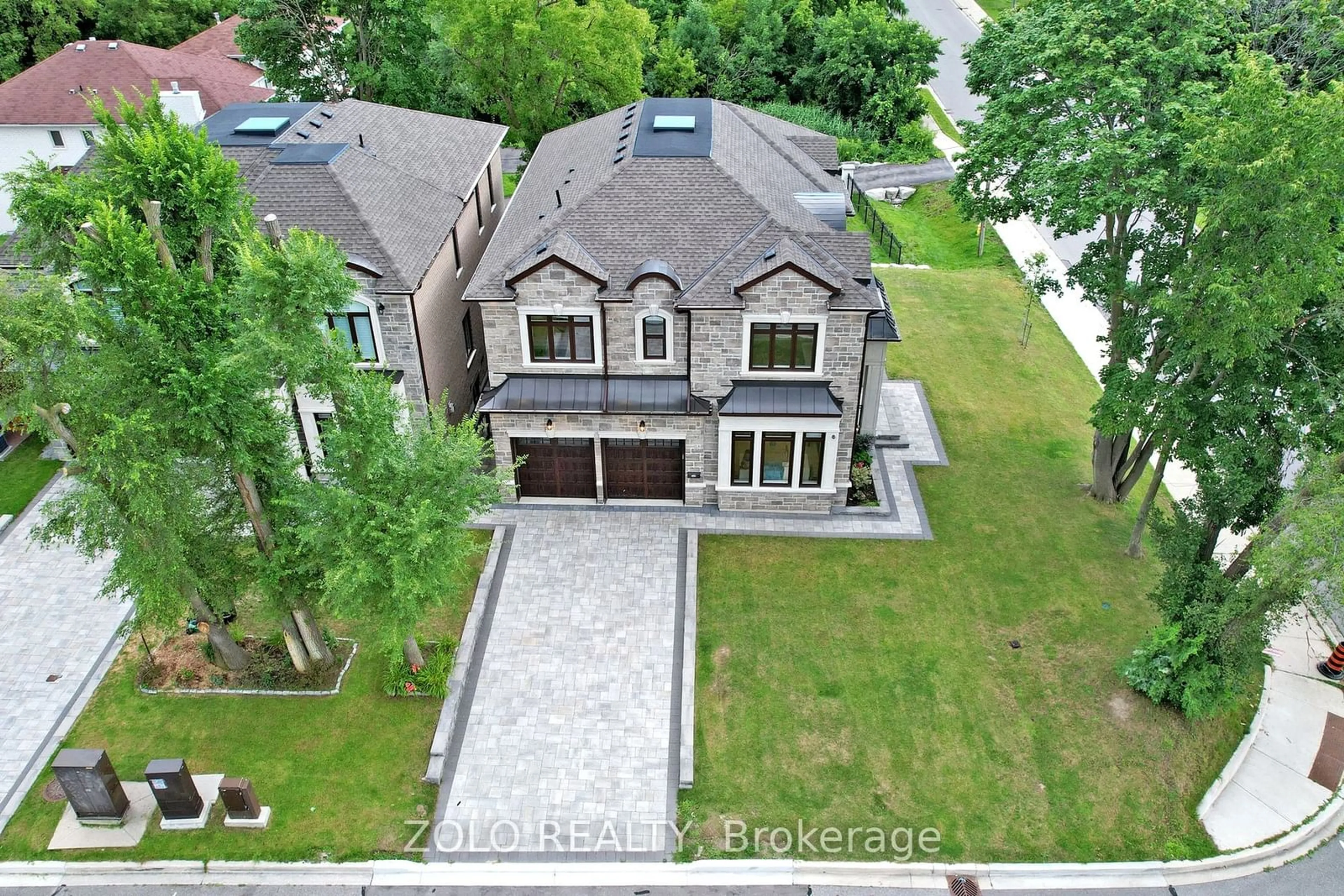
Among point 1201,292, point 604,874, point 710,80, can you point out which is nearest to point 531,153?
point 710,80

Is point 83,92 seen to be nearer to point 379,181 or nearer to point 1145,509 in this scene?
point 379,181

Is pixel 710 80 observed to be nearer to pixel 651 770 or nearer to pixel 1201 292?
pixel 1201 292

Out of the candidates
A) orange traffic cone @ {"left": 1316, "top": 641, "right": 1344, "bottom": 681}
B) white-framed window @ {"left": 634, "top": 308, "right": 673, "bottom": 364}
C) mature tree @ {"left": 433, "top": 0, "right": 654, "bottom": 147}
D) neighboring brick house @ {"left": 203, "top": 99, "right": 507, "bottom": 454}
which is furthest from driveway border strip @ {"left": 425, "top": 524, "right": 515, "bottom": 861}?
mature tree @ {"left": 433, "top": 0, "right": 654, "bottom": 147}

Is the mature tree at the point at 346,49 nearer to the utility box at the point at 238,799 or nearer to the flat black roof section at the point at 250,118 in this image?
the flat black roof section at the point at 250,118

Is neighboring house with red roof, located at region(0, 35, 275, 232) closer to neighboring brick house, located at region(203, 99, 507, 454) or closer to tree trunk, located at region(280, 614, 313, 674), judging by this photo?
neighboring brick house, located at region(203, 99, 507, 454)

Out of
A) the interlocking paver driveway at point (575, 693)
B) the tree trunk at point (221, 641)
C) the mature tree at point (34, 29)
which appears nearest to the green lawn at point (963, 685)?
the interlocking paver driveway at point (575, 693)
